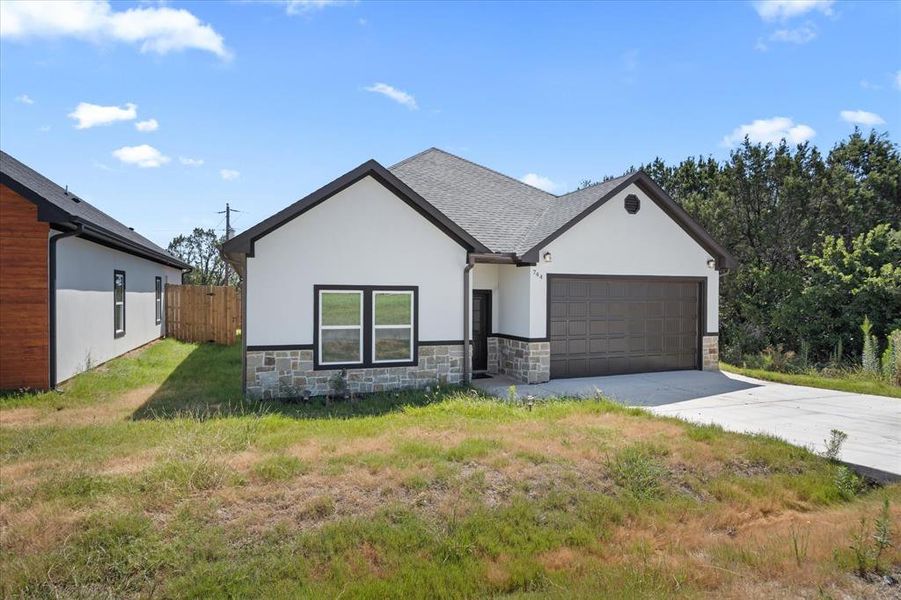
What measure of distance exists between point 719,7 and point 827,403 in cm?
790

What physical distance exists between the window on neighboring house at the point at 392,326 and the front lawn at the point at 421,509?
2.68 meters

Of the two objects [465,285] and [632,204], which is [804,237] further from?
[465,285]

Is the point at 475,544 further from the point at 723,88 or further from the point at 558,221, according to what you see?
the point at 723,88

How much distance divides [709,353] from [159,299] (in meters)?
19.5

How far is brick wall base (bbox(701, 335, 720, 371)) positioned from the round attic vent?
3.99m

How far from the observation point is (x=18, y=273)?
33.3 feet

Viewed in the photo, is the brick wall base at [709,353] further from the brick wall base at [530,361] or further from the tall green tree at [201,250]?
the tall green tree at [201,250]

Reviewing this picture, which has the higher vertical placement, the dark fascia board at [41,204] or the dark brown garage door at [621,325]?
the dark fascia board at [41,204]

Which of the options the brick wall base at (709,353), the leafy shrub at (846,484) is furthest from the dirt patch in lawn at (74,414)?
the brick wall base at (709,353)

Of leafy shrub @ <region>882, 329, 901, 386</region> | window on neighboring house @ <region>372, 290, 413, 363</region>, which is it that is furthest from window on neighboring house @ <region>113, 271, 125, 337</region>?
leafy shrub @ <region>882, 329, 901, 386</region>

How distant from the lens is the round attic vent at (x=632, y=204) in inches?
510

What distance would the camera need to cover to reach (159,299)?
20.6m

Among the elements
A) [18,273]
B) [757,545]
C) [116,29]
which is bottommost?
[757,545]

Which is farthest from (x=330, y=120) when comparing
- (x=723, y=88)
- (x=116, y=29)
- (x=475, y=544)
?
(x=475, y=544)
